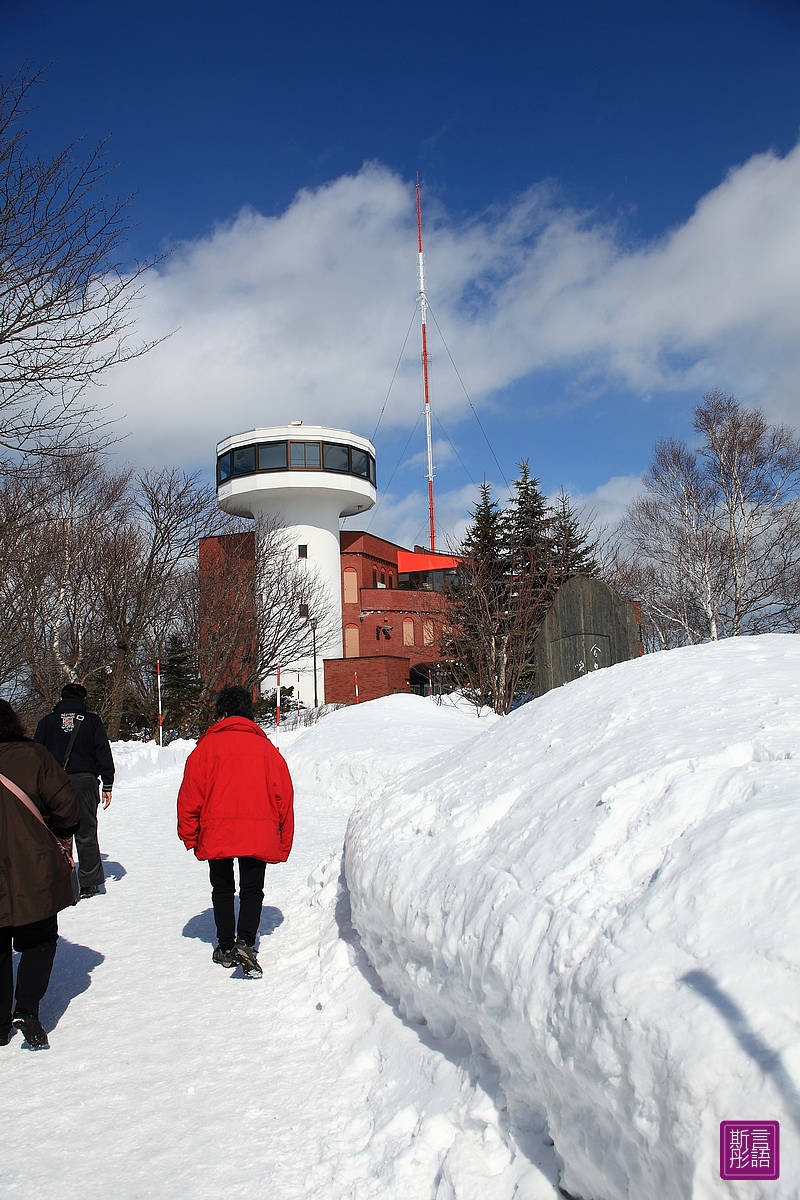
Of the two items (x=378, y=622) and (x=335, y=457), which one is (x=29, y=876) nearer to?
(x=335, y=457)

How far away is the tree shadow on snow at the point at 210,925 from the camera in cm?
600

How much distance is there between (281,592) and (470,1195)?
118 feet

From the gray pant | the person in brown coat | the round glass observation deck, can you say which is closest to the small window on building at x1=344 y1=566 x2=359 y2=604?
the round glass observation deck

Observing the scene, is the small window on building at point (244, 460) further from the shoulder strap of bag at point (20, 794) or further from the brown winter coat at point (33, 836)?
the shoulder strap of bag at point (20, 794)

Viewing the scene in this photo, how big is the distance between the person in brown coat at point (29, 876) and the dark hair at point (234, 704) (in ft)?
4.16

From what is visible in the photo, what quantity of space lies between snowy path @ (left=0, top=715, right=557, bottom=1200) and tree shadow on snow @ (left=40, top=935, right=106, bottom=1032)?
16mm

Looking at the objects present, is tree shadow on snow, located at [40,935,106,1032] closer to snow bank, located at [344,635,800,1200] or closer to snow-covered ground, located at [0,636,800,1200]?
snow-covered ground, located at [0,636,800,1200]

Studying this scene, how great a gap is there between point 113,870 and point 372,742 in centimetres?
664

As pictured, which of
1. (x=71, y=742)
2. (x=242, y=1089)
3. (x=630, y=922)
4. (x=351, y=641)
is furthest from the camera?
(x=351, y=641)

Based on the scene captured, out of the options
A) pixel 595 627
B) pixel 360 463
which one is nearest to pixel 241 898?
pixel 595 627

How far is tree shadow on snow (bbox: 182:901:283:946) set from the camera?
5997 mm

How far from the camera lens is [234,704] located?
18.2 feet

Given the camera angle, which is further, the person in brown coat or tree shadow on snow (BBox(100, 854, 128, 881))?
tree shadow on snow (BBox(100, 854, 128, 881))

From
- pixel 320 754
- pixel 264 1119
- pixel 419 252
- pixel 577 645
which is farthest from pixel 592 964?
pixel 419 252
